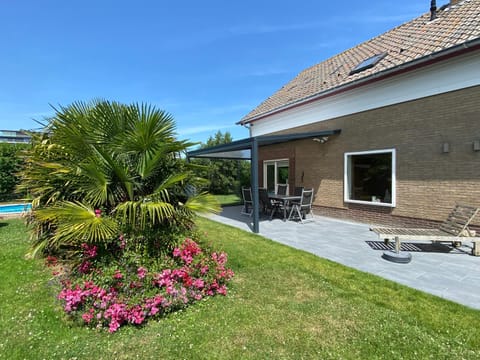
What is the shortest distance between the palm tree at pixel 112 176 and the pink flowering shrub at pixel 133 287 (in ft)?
1.45

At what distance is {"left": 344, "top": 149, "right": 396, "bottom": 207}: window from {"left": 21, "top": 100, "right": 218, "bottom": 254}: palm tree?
249 inches

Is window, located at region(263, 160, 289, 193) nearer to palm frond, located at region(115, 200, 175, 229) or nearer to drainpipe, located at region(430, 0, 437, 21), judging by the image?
drainpipe, located at region(430, 0, 437, 21)

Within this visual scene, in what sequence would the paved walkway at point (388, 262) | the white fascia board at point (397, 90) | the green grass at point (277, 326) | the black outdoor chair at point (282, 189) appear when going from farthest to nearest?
the black outdoor chair at point (282, 189), the white fascia board at point (397, 90), the paved walkway at point (388, 262), the green grass at point (277, 326)

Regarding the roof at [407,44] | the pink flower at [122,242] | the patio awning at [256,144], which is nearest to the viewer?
the pink flower at [122,242]

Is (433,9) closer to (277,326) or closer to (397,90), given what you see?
(397,90)

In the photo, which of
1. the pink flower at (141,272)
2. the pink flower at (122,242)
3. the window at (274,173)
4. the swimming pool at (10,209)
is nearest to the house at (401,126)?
the window at (274,173)

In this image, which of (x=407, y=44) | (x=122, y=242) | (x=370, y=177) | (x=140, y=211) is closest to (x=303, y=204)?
(x=370, y=177)

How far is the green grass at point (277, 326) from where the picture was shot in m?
2.51

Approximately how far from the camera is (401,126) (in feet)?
24.4

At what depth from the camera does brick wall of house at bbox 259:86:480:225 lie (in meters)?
6.15

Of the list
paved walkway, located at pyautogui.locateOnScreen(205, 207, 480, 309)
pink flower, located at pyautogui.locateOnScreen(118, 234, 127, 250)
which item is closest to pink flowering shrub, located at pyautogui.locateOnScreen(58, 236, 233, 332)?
pink flower, located at pyautogui.locateOnScreen(118, 234, 127, 250)

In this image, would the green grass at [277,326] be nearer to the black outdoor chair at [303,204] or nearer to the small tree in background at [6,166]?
the black outdoor chair at [303,204]

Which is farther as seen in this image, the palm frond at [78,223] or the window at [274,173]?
the window at [274,173]

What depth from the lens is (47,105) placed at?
13.1 ft
